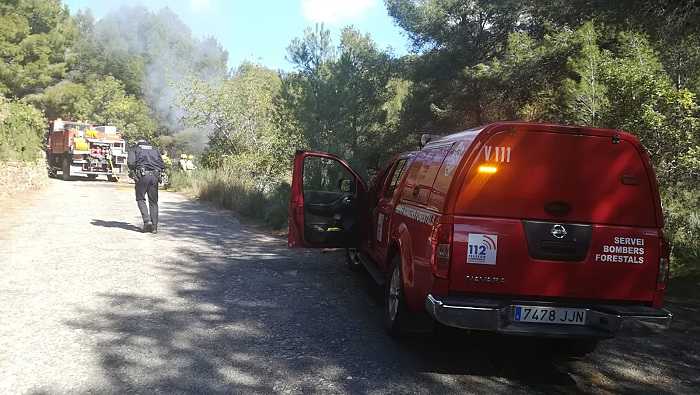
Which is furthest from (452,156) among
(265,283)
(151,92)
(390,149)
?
(151,92)

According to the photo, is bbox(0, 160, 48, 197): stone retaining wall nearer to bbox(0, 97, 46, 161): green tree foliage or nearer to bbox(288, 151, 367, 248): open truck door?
bbox(0, 97, 46, 161): green tree foliage

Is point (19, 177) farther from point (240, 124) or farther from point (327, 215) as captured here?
point (327, 215)

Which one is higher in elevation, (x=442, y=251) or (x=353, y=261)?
(x=442, y=251)

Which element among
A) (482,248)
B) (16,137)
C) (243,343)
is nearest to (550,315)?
(482,248)

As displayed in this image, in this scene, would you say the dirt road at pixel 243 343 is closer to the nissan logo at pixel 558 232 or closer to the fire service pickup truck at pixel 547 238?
the fire service pickup truck at pixel 547 238

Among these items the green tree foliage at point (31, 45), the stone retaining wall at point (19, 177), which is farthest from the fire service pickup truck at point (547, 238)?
the green tree foliage at point (31, 45)

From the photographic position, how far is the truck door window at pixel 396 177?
704 centimetres

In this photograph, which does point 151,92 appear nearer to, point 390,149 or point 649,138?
point 390,149

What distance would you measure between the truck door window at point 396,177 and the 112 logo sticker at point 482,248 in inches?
95.6

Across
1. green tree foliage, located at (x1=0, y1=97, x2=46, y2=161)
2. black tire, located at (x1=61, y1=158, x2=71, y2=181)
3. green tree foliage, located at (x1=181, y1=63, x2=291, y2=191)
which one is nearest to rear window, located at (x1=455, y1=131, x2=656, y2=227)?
green tree foliage, located at (x1=181, y1=63, x2=291, y2=191)

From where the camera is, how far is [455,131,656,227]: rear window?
15.2ft

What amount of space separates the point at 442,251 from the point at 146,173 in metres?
8.48

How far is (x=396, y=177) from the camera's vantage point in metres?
7.24

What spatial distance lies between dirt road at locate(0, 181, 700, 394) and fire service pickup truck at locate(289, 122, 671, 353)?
635 mm
